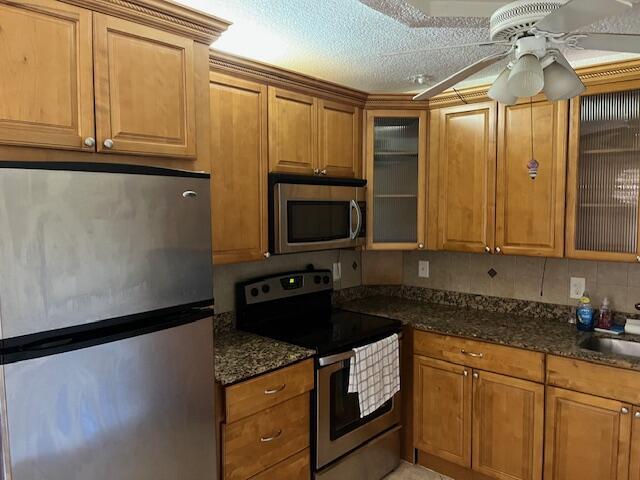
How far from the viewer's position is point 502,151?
2.71 m

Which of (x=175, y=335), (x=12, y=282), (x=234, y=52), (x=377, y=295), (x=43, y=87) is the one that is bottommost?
(x=377, y=295)

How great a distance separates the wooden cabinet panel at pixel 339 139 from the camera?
270cm

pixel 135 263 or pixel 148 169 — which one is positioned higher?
pixel 148 169

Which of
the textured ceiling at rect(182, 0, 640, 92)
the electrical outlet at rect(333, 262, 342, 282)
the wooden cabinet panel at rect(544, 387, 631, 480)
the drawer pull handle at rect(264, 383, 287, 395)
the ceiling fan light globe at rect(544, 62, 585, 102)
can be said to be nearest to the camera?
the ceiling fan light globe at rect(544, 62, 585, 102)

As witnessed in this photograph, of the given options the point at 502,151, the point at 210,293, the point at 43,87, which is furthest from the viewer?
the point at 502,151

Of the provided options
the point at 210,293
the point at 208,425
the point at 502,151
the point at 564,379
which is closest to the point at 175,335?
the point at 210,293

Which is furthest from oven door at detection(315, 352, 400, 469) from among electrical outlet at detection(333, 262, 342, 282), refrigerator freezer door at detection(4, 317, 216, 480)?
electrical outlet at detection(333, 262, 342, 282)

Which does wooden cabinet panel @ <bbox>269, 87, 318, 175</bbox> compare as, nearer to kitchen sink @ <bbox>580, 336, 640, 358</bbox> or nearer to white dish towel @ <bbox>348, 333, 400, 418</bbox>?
white dish towel @ <bbox>348, 333, 400, 418</bbox>

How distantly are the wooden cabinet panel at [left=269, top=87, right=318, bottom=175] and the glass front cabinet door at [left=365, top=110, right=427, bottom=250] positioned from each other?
1.77 ft

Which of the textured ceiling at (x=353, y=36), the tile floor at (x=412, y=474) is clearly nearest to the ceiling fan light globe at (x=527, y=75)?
the textured ceiling at (x=353, y=36)

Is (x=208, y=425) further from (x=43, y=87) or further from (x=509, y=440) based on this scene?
(x=509, y=440)

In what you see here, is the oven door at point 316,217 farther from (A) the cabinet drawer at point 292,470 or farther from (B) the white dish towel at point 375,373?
(A) the cabinet drawer at point 292,470

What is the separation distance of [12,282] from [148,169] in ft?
1.60

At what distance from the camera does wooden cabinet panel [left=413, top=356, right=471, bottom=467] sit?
2.64 m
